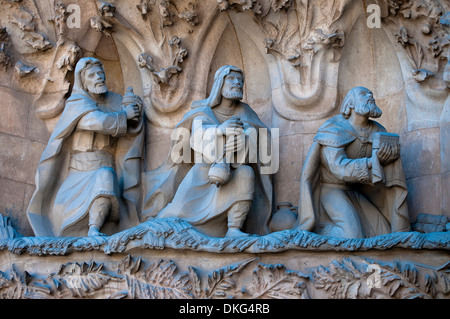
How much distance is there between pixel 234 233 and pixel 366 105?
68.3 inches

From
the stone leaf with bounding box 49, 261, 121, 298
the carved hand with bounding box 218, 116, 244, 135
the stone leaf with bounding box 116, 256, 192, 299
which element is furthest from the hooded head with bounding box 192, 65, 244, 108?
the stone leaf with bounding box 49, 261, 121, 298

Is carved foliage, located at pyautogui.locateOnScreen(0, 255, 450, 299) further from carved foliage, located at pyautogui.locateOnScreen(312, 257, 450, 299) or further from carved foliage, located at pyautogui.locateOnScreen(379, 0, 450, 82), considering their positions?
carved foliage, located at pyautogui.locateOnScreen(379, 0, 450, 82)

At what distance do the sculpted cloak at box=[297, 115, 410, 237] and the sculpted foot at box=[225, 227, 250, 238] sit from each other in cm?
55

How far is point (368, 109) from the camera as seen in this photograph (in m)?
11.6

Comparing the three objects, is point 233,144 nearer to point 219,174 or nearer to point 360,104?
point 219,174

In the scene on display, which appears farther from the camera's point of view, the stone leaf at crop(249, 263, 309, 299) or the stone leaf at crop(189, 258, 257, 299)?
the stone leaf at crop(189, 258, 257, 299)

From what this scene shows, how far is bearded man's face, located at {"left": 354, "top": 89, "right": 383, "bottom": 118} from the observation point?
456 inches

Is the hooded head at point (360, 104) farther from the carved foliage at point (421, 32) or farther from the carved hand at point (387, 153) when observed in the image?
the carved foliage at point (421, 32)

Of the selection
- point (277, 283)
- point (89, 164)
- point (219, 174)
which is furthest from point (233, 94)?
point (277, 283)

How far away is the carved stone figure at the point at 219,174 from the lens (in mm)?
11492

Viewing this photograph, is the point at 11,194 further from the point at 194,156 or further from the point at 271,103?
the point at 271,103
